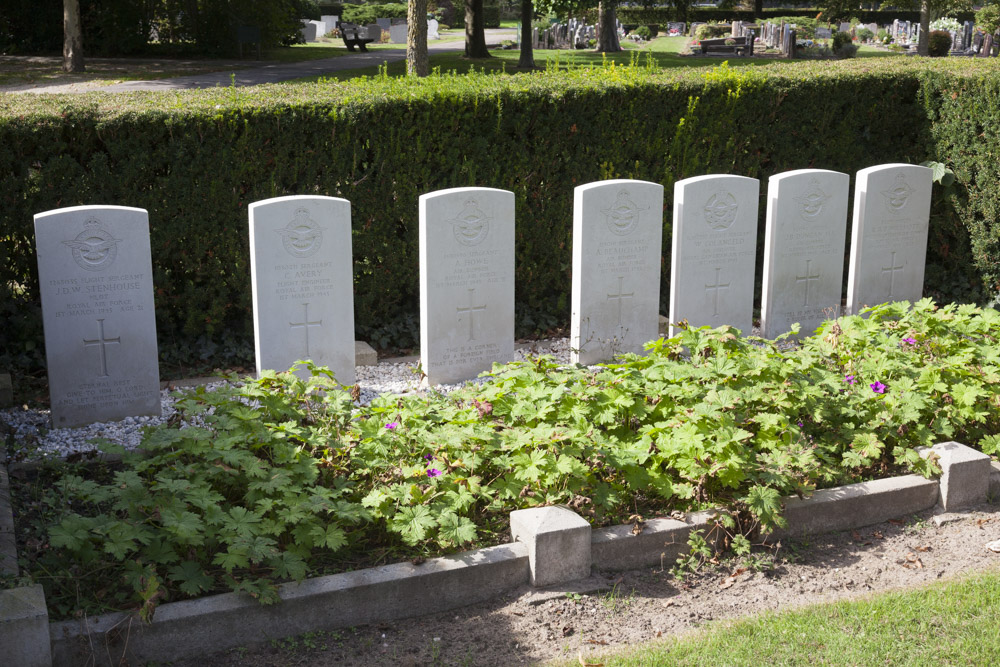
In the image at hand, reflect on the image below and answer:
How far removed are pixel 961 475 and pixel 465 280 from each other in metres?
3.25

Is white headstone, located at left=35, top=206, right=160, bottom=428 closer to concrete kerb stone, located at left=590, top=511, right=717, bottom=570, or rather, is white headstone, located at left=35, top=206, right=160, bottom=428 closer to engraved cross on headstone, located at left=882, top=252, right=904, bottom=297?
concrete kerb stone, located at left=590, top=511, right=717, bottom=570

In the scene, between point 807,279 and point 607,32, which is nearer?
point 807,279

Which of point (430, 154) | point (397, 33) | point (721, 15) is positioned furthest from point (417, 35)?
point (721, 15)

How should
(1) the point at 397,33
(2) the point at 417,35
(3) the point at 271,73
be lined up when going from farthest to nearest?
(1) the point at 397,33 < (3) the point at 271,73 < (2) the point at 417,35

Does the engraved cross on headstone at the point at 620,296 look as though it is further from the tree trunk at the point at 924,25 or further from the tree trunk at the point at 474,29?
the tree trunk at the point at 924,25

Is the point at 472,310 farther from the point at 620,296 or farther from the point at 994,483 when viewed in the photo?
the point at 994,483

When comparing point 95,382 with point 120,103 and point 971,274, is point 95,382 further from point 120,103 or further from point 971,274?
point 971,274

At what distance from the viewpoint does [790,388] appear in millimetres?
4824

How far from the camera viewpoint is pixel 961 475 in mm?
4820

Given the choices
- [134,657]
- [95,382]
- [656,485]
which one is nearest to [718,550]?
[656,485]

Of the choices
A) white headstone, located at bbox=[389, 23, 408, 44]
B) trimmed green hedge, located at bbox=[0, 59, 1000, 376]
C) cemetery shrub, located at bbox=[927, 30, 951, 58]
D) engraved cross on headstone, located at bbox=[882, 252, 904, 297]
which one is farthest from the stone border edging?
white headstone, located at bbox=[389, 23, 408, 44]

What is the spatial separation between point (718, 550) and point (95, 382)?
383 centimetres

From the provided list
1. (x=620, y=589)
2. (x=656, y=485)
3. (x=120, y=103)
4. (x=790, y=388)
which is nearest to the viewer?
(x=620, y=589)

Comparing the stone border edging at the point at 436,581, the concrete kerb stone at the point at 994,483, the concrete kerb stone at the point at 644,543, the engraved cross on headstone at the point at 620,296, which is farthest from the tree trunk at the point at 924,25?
the concrete kerb stone at the point at 644,543
